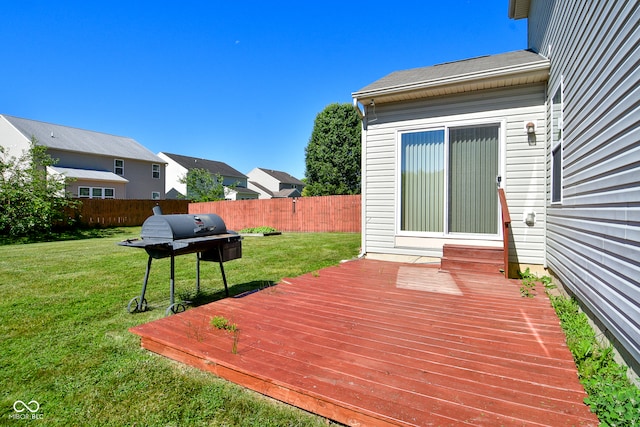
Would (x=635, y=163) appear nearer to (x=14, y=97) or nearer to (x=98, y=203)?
(x=98, y=203)

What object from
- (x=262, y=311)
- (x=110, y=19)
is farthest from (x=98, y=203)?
(x=262, y=311)

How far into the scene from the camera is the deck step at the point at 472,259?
4855mm

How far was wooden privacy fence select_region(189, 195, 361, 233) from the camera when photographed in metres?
15.2

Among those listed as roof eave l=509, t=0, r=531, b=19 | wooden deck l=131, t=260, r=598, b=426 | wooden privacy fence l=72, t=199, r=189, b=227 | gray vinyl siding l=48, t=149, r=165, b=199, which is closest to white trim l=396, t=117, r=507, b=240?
wooden deck l=131, t=260, r=598, b=426

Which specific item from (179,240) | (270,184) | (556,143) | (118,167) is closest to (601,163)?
(556,143)

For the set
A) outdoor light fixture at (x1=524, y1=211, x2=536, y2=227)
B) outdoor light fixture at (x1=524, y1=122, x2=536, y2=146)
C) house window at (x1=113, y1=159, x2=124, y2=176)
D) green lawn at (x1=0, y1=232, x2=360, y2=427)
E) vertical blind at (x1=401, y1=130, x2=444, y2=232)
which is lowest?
green lawn at (x1=0, y1=232, x2=360, y2=427)

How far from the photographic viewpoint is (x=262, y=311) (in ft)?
10.7

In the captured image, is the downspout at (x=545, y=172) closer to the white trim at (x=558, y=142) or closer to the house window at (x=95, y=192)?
the white trim at (x=558, y=142)

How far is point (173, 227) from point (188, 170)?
29.9 m

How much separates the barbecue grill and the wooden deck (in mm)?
617

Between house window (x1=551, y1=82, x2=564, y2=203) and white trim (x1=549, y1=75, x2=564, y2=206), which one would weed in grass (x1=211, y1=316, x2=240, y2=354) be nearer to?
white trim (x1=549, y1=75, x2=564, y2=206)

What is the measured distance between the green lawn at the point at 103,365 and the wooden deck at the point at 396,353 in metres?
0.16

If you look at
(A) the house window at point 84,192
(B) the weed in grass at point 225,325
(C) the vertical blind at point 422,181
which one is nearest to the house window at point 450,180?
(C) the vertical blind at point 422,181

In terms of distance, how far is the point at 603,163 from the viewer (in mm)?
2350
